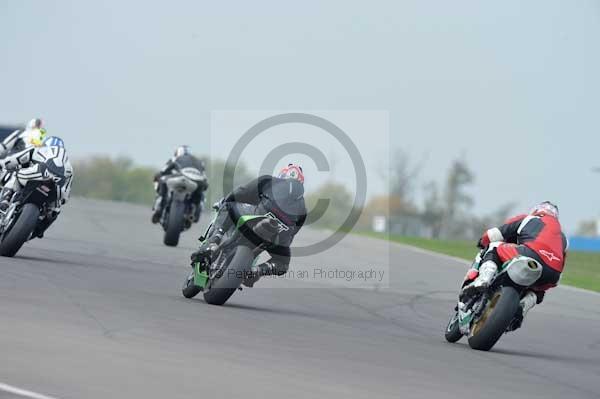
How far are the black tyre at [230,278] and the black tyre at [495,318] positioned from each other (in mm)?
2520

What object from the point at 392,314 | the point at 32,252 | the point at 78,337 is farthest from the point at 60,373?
the point at 32,252

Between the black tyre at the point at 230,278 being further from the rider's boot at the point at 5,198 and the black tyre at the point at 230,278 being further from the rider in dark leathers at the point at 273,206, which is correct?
the rider's boot at the point at 5,198

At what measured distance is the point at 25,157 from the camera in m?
16.5

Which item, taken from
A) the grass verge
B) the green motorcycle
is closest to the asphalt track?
the green motorcycle

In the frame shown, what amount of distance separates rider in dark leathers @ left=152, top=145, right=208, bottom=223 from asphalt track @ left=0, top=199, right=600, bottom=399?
11.6ft

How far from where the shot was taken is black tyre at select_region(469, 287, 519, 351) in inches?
468

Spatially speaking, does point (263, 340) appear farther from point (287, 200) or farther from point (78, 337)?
point (287, 200)

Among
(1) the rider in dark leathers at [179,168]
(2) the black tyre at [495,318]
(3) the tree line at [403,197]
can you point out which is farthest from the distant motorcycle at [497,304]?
(3) the tree line at [403,197]

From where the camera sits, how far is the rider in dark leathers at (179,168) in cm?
2356

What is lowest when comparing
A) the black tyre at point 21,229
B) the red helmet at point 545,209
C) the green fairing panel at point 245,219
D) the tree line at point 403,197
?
the tree line at point 403,197

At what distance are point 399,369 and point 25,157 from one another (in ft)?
26.0

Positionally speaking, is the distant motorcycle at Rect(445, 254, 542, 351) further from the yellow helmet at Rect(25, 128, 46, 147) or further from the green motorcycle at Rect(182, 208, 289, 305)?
the yellow helmet at Rect(25, 128, 46, 147)

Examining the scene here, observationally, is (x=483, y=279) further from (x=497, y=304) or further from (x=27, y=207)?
(x=27, y=207)

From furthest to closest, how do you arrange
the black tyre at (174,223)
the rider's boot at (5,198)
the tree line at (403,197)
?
the tree line at (403,197) < the black tyre at (174,223) < the rider's boot at (5,198)
